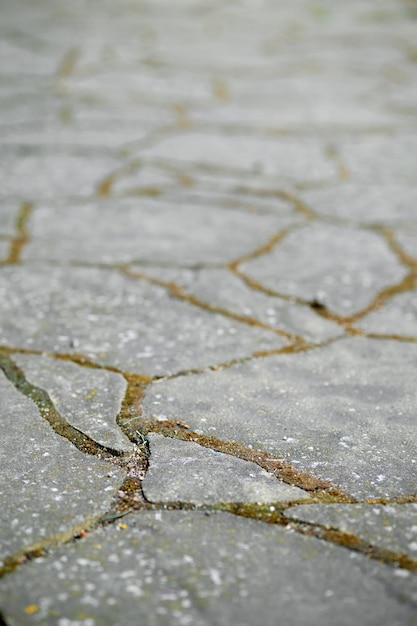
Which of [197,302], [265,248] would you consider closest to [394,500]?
[197,302]

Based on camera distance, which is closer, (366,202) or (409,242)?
(409,242)

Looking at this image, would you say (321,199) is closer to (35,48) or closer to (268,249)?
(268,249)

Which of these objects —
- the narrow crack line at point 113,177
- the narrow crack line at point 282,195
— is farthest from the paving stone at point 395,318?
the narrow crack line at point 113,177

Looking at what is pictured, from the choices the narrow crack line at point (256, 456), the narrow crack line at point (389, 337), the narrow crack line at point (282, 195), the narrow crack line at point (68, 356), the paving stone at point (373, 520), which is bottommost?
the narrow crack line at point (282, 195)

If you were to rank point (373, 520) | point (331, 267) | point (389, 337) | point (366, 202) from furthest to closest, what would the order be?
point (366, 202), point (331, 267), point (389, 337), point (373, 520)

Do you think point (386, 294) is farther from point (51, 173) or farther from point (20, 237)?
point (51, 173)

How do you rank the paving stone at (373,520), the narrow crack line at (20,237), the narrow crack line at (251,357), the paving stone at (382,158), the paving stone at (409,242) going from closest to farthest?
the paving stone at (373,520)
the narrow crack line at (251,357)
the narrow crack line at (20,237)
the paving stone at (409,242)
the paving stone at (382,158)

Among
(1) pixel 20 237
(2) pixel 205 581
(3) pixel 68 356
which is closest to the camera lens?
A: (2) pixel 205 581

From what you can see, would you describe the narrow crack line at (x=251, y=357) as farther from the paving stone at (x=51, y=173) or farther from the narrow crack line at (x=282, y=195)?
the paving stone at (x=51, y=173)
